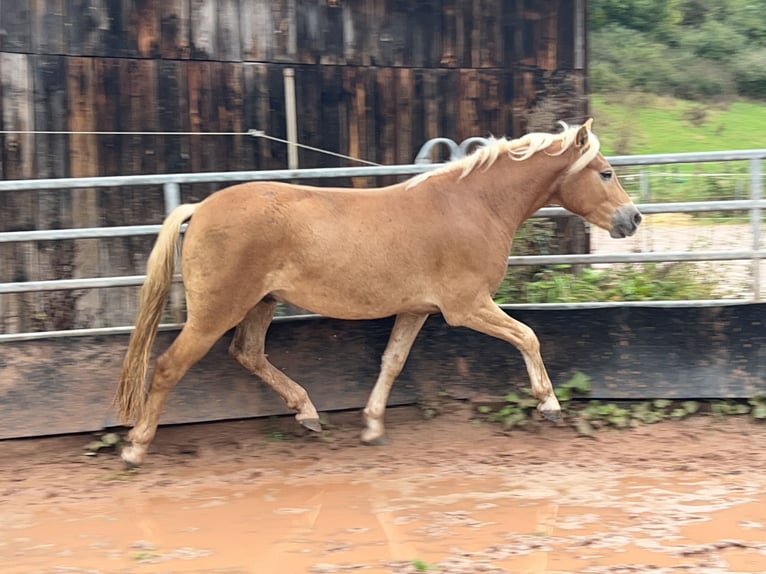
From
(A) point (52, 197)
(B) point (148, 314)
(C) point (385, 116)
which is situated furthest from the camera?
(C) point (385, 116)

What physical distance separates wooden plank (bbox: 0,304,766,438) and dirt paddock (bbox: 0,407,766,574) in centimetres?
20

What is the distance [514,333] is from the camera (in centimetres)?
566

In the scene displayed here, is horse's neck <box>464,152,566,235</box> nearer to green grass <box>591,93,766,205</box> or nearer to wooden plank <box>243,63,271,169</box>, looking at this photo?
wooden plank <box>243,63,271,169</box>

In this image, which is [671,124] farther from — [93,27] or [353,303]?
[353,303]

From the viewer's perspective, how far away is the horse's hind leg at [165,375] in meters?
5.48

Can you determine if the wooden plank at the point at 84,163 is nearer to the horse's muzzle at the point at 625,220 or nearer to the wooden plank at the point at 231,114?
the wooden plank at the point at 231,114

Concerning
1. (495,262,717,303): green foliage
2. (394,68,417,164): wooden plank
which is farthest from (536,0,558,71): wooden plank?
(495,262,717,303): green foliage

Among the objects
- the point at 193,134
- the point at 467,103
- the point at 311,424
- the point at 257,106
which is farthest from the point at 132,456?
the point at 467,103

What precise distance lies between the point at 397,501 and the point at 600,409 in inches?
75.1

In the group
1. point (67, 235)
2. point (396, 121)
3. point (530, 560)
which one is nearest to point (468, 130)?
point (396, 121)

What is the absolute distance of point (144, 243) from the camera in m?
7.56

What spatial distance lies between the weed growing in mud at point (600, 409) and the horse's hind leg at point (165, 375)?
1.97m

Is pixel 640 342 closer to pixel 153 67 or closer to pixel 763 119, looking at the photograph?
pixel 153 67

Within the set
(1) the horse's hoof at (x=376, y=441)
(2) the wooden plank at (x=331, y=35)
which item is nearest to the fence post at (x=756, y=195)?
(1) the horse's hoof at (x=376, y=441)
